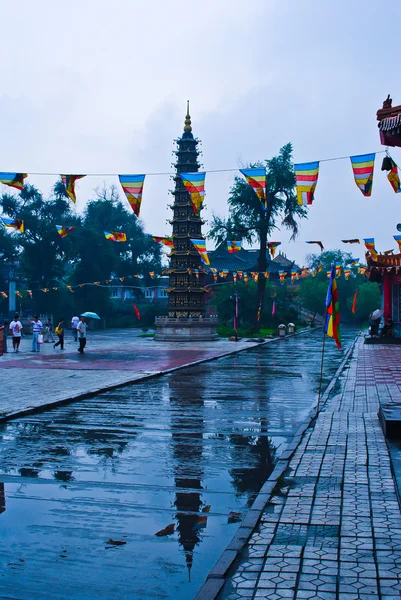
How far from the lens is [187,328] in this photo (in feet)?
150

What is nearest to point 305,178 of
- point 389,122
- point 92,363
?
point 92,363

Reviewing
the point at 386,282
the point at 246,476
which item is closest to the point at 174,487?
the point at 246,476

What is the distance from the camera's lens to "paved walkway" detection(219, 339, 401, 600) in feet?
12.5

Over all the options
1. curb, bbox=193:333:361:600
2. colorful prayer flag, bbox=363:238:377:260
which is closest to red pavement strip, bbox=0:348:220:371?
curb, bbox=193:333:361:600

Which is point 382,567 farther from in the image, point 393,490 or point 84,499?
point 84,499

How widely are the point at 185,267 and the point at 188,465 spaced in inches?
1586

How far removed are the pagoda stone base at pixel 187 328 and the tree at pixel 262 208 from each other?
24.5 ft

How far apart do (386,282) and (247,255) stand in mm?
45175

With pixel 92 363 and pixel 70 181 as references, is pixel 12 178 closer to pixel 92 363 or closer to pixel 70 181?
pixel 70 181

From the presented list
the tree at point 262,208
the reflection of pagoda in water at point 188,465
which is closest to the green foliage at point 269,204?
the tree at point 262,208

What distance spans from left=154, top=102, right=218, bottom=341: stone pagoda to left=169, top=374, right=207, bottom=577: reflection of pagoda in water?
32.9 meters

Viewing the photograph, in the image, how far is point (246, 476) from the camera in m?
6.81

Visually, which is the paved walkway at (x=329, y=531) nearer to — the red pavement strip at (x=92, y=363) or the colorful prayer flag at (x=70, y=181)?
the red pavement strip at (x=92, y=363)

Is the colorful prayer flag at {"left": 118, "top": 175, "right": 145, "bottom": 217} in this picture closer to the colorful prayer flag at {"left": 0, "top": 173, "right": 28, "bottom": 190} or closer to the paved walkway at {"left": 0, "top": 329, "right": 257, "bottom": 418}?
the colorful prayer flag at {"left": 0, "top": 173, "right": 28, "bottom": 190}
